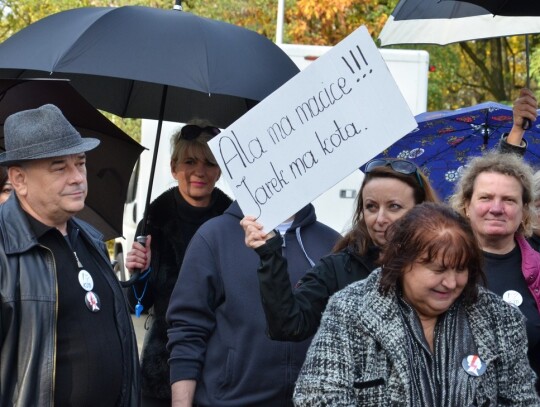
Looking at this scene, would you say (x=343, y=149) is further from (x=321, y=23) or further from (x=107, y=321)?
(x=321, y=23)

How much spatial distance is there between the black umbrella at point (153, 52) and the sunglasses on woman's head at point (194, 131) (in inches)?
16.3

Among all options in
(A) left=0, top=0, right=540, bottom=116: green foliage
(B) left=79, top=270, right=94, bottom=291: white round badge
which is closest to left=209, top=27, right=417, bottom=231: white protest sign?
(B) left=79, top=270, right=94, bottom=291: white round badge

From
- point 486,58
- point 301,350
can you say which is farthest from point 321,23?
point 301,350

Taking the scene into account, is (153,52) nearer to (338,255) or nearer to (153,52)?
(153,52)

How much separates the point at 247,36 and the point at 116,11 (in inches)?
24.5

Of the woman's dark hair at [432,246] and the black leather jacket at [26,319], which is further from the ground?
the woman's dark hair at [432,246]

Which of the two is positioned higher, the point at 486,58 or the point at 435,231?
the point at 486,58

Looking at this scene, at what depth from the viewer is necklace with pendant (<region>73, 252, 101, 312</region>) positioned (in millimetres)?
3865

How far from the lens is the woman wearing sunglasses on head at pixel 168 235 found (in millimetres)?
5148

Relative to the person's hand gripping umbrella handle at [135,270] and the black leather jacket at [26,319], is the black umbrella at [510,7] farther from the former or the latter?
the black leather jacket at [26,319]

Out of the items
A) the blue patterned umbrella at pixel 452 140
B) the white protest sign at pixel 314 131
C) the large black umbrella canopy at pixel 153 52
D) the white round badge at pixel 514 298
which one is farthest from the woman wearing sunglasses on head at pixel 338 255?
the blue patterned umbrella at pixel 452 140

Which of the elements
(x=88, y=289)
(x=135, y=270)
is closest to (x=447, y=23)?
(x=135, y=270)

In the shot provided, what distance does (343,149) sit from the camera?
→ 3.71m

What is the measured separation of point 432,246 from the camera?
3326 mm
